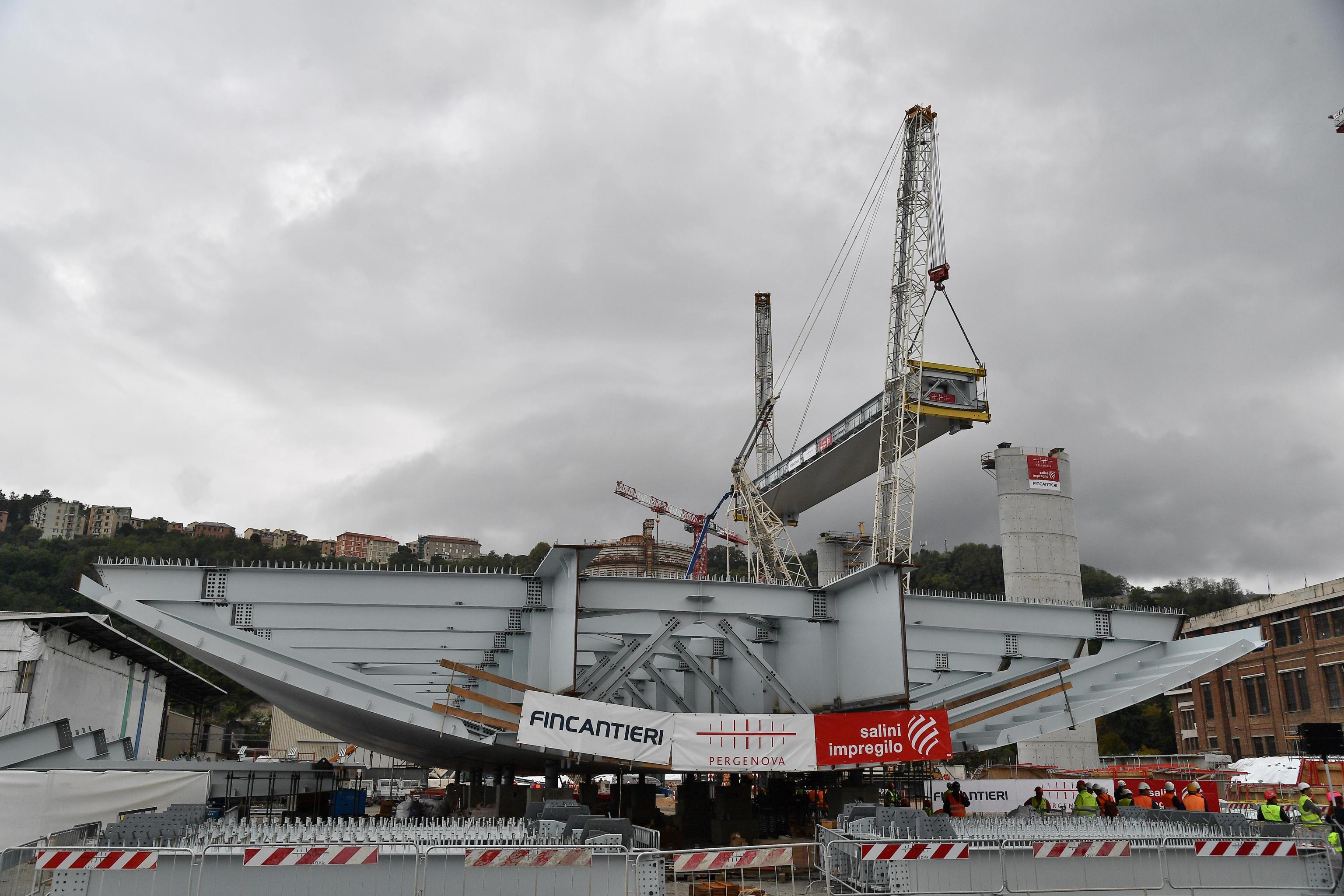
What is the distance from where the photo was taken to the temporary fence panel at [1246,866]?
12.6 m

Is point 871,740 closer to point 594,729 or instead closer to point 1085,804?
point 1085,804

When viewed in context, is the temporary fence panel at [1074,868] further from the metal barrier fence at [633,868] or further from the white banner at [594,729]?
the white banner at [594,729]

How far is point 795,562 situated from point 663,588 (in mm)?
72514

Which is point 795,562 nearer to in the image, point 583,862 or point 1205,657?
point 1205,657

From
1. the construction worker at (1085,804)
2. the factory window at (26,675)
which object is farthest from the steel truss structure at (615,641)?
the factory window at (26,675)

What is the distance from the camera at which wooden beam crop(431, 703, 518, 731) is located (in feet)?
59.4

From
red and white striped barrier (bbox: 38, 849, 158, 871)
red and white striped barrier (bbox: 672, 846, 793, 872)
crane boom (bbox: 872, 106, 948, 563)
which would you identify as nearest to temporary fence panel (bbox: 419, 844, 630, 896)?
red and white striped barrier (bbox: 672, 846, 793, 872)

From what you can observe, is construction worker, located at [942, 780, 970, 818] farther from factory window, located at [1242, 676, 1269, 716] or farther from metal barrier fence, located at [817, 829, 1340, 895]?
factory window, located at [1242, 676, 1269, 716]

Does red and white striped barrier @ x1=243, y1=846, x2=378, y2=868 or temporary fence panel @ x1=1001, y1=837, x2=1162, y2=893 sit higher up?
red and white striped barrier @ x1=243, y1=846, x2=378, y2=868

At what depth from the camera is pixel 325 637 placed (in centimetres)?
2014

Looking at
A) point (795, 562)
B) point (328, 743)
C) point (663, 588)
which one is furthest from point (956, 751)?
point (795, 562)

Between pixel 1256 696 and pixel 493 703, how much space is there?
62814 millimetres

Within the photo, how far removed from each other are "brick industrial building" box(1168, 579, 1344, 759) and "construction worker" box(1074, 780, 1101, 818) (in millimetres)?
43483

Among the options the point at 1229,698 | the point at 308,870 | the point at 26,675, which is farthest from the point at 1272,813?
the point at 1229,698
